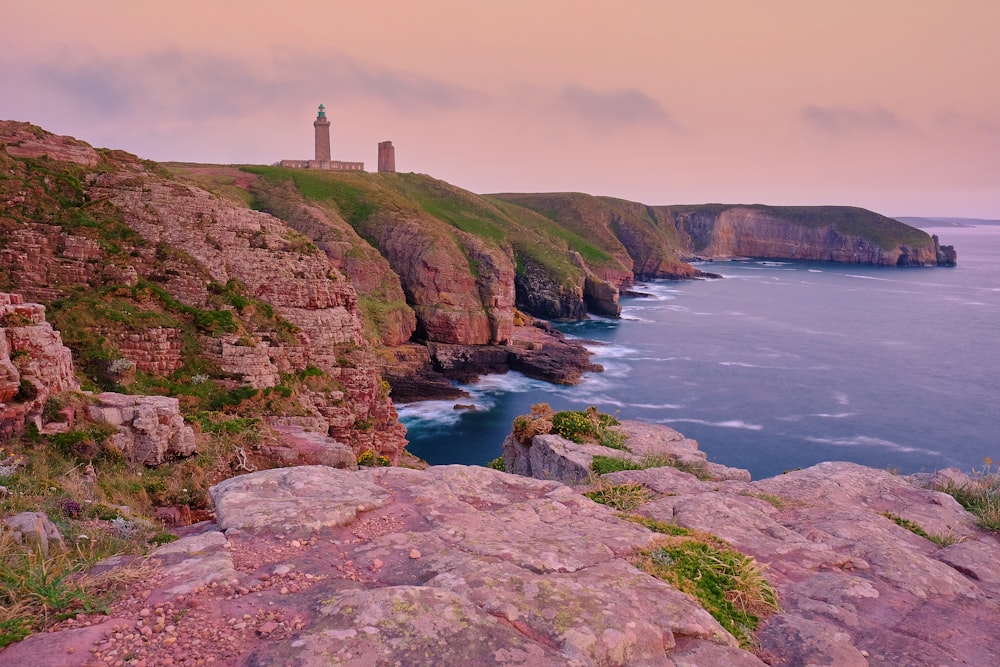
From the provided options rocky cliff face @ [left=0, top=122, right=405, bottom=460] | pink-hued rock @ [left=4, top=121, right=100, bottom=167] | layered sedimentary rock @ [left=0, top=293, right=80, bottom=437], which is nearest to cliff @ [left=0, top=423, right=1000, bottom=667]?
layered sedimentary rock @ [left=0, top=293, right=80, bottom=437]

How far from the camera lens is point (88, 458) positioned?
39.3ft

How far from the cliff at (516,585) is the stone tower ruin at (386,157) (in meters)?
132

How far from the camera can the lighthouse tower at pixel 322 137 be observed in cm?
11856

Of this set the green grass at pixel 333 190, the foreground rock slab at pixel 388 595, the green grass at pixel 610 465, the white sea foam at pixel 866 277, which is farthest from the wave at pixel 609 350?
the white sea foam at pixel 866 277

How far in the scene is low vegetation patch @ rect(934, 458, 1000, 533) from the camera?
419 inches

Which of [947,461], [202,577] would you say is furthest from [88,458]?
[947,461]

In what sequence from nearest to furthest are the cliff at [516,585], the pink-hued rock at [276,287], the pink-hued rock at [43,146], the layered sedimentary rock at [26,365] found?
the cliff at [516,585], the layered sedimentary rock at [26,365], the pink-hued rock at [43,146], the pink-hued rock at [276,287]

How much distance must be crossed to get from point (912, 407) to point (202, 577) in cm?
6568

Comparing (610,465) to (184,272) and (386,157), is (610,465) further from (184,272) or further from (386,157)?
(386,157)

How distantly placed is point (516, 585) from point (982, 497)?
12.7 metres

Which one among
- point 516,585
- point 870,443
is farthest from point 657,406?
point 516,585

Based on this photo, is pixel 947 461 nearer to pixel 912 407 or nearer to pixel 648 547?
pixel 912 407

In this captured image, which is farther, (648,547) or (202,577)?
(648,547)

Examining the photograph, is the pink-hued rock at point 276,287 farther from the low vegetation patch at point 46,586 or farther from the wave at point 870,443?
the wave at point 870,443
